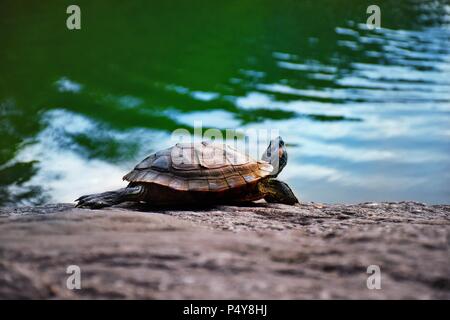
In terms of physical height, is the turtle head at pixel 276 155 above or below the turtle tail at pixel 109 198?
above

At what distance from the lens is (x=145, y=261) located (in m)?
1.36

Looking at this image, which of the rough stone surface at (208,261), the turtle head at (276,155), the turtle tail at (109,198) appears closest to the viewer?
the rough stone surface at (208,261)

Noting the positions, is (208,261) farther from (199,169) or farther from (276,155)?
(276,155)

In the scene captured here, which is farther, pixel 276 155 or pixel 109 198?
pixel 276 155

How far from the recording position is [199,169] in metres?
2.80

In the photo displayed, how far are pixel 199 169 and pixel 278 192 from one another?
54 centimetres

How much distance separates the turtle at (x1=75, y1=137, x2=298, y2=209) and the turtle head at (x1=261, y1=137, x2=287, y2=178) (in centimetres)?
34

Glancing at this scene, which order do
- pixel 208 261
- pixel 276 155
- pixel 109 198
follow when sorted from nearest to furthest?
pixel 208 261
pixel 109 198
pixel 276 155

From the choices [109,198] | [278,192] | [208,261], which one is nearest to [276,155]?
[278,192]

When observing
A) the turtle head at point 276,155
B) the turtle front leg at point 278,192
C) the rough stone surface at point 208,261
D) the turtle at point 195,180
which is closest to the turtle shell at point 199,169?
the turtle at point 195,180

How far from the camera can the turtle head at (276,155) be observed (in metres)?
3.38

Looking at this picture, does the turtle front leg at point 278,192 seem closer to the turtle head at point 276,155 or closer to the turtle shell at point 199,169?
the turtle shell at point 199,169
